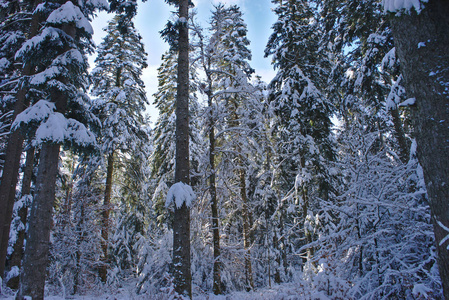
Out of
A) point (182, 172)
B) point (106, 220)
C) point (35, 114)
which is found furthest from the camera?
point (106, 220)

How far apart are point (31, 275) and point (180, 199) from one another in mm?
4671

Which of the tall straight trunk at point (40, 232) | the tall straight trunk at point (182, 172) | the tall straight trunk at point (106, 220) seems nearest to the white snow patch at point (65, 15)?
the tall straight trunk at point (182, 172)

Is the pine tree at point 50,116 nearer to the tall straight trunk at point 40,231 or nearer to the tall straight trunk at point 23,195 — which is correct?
the tall straight trunk at point 40,231

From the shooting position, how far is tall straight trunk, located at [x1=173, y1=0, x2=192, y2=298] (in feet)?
19.2

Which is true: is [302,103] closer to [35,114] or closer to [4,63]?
[35,114]

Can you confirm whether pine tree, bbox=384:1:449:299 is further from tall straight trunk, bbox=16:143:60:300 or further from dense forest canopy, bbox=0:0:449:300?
tall straight trunk, bbox=16:143:60:300

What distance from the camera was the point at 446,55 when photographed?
246 cm

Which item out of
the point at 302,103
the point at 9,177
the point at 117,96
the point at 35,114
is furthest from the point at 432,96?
the point at 117,96

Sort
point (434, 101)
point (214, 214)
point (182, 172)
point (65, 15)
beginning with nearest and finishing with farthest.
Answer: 1. point (434, 101)
2. point (182, 172)
3. point (65, 15)
4. point (214, 214)

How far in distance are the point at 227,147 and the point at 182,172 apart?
4.92m

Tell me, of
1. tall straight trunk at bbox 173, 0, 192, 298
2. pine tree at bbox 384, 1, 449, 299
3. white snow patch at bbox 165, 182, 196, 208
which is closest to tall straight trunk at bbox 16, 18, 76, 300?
tall straight trunk at bbox 173, 0, 192, 298

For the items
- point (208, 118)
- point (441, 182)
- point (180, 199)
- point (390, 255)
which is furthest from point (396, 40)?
point (208, 118)

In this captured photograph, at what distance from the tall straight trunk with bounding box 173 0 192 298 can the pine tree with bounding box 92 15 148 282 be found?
8369 millimetres

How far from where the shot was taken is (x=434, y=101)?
8.17ft
